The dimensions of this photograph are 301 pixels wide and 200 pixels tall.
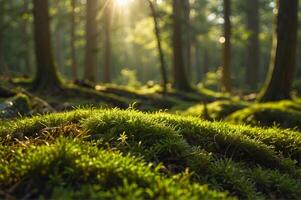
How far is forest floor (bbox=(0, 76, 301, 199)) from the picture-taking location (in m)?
4.88

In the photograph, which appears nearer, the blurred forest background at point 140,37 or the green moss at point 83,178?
the green moss at point 83,178

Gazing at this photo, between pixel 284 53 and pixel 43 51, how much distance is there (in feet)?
25.5

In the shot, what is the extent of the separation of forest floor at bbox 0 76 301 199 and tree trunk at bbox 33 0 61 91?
10.3m

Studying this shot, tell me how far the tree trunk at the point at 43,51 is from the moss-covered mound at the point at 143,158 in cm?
1025

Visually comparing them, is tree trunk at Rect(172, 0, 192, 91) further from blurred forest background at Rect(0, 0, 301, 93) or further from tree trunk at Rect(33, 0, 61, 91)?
tree trunk at Rect(33, 0, 61, 91)

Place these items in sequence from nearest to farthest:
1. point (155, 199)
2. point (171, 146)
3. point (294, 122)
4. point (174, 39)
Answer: point (155, 199)
point (171, 146)
point (294, 122)
point (174, 39)

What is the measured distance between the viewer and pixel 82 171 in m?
5.04

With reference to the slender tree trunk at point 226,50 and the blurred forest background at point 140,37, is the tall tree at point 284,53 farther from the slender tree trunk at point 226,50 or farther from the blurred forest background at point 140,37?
the slender tree trunk at point 226,50

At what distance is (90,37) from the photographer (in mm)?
24656

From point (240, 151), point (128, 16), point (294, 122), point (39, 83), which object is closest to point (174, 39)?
point (39, 83)

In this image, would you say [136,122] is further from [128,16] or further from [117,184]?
[128,16]

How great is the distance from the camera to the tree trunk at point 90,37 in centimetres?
2452

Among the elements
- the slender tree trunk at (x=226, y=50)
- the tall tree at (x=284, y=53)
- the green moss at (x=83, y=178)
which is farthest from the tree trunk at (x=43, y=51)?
the green moss at (x=83, y=178)

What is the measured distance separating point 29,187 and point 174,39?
853 inches
